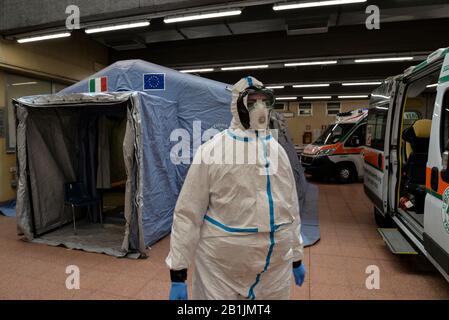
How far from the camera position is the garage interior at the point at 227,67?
132 inches

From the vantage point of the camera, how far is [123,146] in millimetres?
3932

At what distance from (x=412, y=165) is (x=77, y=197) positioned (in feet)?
16.3

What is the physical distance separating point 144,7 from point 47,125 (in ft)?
8.03

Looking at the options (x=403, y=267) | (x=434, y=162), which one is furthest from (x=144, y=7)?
(x=403, y=267)

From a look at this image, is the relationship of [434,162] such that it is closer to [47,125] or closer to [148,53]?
[47,125]

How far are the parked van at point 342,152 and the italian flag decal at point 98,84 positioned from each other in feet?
21.7

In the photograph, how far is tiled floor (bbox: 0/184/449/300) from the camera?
10.2 ft

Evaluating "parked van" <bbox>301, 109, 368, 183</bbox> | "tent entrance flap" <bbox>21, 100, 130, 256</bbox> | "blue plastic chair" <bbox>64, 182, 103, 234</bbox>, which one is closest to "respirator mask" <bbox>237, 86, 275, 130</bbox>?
"tent entrance flap" <bbox>21, 100, 130, 256</bbox>

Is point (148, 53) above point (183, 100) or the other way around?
above

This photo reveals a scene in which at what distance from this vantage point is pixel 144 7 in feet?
17.1

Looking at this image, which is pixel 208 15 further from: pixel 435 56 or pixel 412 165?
pixel 412 165

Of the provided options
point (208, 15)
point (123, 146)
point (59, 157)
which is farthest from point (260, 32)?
point (59, 157)

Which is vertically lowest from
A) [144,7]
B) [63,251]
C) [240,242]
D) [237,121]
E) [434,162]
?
[63,251]

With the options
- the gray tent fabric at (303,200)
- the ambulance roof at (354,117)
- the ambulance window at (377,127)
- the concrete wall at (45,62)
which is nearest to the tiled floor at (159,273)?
the gray tent fabric at (303,200)
